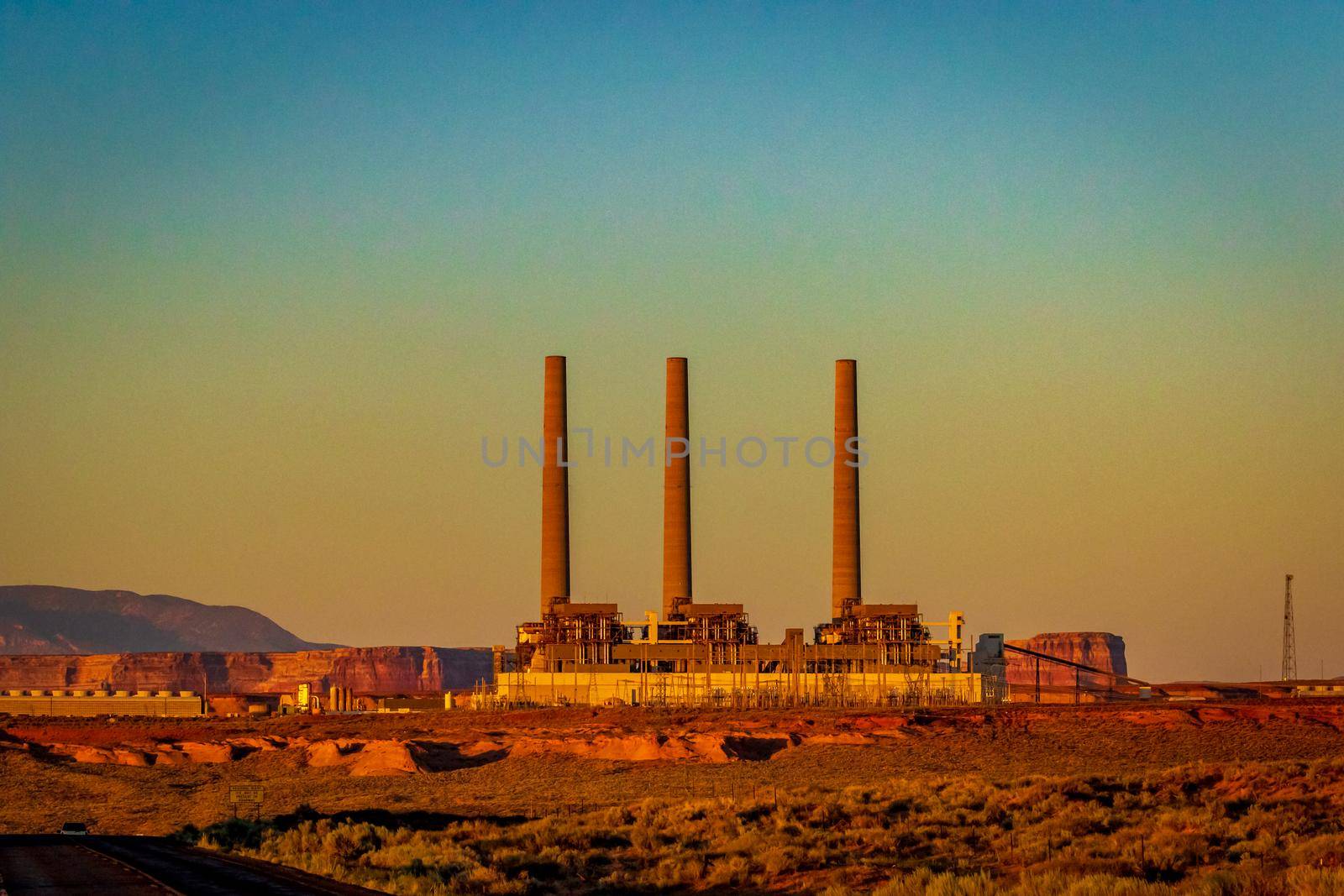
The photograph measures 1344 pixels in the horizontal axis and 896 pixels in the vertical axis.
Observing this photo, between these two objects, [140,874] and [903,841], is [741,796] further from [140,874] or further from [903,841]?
[140,874]

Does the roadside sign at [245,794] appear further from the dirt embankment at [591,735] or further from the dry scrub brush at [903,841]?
the dry scrub brush at [903,841]

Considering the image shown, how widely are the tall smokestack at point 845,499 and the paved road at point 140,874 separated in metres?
68.3

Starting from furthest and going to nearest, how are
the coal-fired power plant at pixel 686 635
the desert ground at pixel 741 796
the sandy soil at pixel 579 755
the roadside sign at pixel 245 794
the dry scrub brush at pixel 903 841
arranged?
the coal-fired power plant at pixel 686 635 → the sandy soil at pixel 579 755 → the roadside sign at pixel 245 794 → the desert ground at pixel 741 796 → the dry scrub brush at pixel 903 841

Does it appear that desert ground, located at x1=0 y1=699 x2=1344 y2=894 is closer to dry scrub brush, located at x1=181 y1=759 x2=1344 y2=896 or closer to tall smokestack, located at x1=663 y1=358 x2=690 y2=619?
dry scrub brush, located at x1=181 y1=759 x2=1344 y2=896

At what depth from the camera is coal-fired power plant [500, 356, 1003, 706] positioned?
105688 mm

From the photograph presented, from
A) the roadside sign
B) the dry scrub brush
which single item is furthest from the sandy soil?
the dry scrub brush

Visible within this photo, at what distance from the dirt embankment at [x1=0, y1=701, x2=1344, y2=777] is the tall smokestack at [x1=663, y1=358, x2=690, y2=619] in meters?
17.7

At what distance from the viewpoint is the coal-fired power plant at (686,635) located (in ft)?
347

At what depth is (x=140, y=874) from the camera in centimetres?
3266

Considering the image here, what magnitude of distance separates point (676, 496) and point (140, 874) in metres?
76.5

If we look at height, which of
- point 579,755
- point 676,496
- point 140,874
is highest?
point 676,496

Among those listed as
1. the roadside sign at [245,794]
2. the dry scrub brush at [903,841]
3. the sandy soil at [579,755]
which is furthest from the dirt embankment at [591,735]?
the dry scrub brush at [903,841]

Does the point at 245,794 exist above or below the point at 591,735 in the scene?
below

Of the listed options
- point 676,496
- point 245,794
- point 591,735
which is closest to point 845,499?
point 676,496
